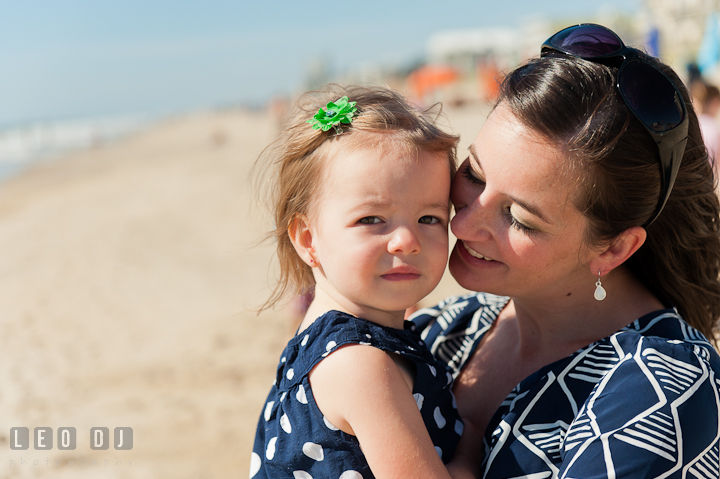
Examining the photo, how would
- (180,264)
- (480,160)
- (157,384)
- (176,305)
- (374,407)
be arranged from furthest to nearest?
(180,264) < (176,305) < (157,384) < (480,160) < (374,407)

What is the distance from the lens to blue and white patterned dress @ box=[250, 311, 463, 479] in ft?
5.32

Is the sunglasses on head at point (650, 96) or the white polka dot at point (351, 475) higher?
the sunglasses on head at point (650, 96)

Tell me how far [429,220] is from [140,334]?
6872mm

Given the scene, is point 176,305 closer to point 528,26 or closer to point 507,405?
point 507,405

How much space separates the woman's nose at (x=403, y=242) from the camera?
67.1 inches

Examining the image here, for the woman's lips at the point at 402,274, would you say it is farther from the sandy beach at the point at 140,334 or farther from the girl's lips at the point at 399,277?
the sandy beach at the point at 140,334

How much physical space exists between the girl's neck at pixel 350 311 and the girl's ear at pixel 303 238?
11cm

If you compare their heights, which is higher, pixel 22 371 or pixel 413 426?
pixel 413 426

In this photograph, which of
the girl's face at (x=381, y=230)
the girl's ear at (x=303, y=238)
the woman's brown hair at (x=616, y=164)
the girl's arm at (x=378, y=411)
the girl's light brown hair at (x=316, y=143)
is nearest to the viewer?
the girl's arm at (x=378, y=411)

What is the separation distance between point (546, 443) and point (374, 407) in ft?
1.51

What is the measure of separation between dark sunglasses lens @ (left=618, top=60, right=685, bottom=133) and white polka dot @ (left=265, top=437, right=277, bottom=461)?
138cm

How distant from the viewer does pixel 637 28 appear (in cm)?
3231

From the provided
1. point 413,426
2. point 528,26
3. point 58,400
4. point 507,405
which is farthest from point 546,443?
point 528,26

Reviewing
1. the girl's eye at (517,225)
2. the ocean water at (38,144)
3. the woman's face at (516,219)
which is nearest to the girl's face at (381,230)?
the woman's face at (516,219)
